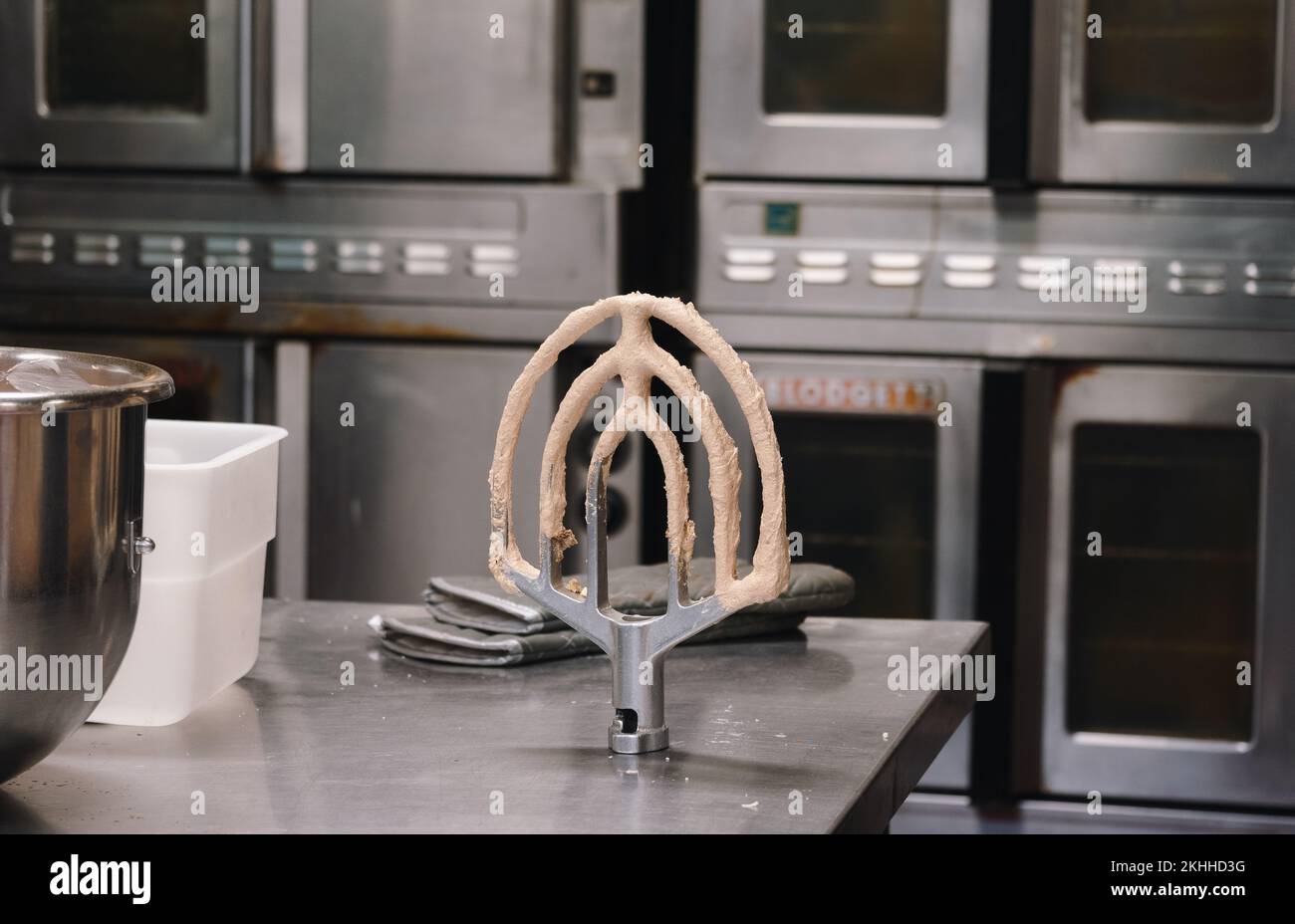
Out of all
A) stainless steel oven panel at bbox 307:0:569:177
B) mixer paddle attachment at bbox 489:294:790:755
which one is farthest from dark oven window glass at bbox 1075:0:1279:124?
mixer paddle attachment at bbox 489:294:790:755

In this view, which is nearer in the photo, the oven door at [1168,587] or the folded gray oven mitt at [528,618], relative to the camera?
the folded gray oven mitt at [528,618]

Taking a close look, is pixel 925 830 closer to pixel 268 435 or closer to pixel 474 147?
pixel 474 147

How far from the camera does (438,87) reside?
8.23 feet

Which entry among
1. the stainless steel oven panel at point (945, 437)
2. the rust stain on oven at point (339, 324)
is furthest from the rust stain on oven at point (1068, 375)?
the rust stain on oven at point (339, 324)

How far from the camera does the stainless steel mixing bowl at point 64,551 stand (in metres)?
0.96

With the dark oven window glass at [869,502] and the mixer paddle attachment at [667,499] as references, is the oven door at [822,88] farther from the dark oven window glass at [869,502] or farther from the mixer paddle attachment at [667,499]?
the mixer paddle attachment at [667,499]

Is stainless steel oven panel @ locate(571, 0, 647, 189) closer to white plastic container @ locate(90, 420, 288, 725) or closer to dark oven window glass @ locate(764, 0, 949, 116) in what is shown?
dark oven window glass @ locate(764, 0, 949, 116)

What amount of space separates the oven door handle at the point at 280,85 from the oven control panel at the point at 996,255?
61cm

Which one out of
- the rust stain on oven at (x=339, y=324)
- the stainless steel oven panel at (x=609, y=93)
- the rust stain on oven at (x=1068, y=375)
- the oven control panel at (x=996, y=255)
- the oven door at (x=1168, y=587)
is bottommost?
the oven door at (x=1168, y=587)

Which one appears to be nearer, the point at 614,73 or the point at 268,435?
the point at 268,435

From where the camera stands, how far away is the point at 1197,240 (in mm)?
2408

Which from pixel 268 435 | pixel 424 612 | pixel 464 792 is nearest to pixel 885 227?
pixel 424 612

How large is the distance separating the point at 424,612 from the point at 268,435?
0.27m
